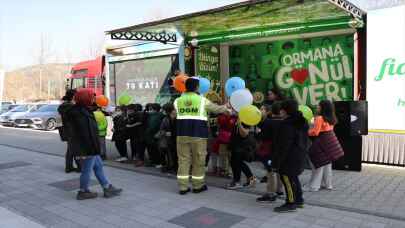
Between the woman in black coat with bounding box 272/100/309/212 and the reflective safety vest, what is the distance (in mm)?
1423

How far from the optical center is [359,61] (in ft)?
27.2

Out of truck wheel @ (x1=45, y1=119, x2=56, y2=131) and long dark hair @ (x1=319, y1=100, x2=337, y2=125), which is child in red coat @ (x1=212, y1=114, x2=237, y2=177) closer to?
long dark hair @ (x1=319, y1=100, x2=337, y2=125)

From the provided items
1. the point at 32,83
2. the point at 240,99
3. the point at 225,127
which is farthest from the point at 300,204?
the point at 32,83

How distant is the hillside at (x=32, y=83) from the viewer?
2886 inches

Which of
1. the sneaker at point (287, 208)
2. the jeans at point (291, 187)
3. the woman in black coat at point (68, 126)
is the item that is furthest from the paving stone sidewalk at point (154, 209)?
the woman in black coat at point (68, 126)

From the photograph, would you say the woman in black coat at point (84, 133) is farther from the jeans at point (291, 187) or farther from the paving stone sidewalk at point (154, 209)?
the jeans at point (291, 187)

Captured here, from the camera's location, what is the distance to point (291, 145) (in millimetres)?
4961

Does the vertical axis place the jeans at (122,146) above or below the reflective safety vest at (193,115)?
below

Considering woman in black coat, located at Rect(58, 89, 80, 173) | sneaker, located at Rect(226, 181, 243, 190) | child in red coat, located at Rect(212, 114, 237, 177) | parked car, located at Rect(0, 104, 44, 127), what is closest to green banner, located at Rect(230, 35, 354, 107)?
child in red coat, located at Rect(212, 114, 237, 177)

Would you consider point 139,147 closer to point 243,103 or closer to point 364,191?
point 243,103

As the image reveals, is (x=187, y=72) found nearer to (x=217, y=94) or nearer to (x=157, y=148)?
(x=217, y=94)

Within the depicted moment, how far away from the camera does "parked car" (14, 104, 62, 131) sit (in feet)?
62.7

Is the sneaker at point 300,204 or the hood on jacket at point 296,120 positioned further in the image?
the sneaker at point 300,204

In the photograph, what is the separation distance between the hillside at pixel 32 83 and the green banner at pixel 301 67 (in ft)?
205
